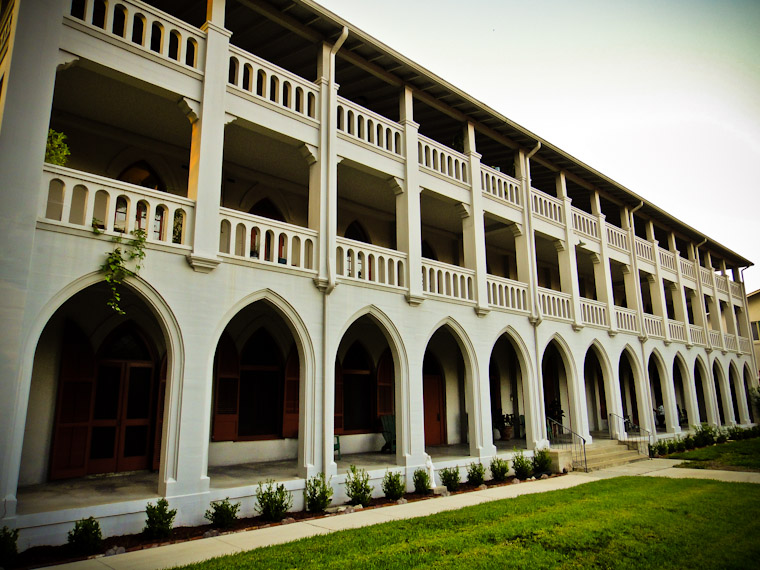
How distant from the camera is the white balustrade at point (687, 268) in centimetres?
2784

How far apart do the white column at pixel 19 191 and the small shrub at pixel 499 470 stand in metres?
10.8

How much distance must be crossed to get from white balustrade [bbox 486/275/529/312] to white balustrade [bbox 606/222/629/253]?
24.1 ft

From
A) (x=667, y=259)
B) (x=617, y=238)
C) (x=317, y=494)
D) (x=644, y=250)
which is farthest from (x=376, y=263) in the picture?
(x=667, y=259)

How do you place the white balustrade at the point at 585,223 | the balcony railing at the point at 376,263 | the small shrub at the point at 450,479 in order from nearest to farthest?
the balcony railing at the point at 376,263 → the small shrub at the point at 450,479 → the white balustrade at the point at 585,223

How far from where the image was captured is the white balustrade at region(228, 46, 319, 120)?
36.6 ft

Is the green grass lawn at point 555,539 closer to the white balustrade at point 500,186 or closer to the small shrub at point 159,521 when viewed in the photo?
the small shrub at point 159,521

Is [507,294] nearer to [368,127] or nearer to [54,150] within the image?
[368,127]

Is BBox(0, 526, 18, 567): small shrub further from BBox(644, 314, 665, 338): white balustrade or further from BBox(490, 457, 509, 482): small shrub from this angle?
BBox(644, 314, 665, 338): white balustrade

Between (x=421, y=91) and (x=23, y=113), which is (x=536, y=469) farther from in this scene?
(x=23, y=113)

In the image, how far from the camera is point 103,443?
11305 mm

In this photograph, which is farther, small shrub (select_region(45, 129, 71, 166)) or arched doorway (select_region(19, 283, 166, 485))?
arched doorway (select_region(19, 283, 166, 485))

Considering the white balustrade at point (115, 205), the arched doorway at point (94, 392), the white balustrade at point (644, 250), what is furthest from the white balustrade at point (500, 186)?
the arched doorway at point (94, 392)

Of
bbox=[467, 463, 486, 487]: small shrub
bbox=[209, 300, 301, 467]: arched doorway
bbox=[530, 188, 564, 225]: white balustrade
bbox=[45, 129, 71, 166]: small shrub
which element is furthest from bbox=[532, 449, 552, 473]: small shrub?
bbox=[45, 129, 71, 166]: small shrub

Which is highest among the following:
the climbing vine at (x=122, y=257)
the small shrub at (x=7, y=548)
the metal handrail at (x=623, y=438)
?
the climbing vine at (x=122, y=257)
